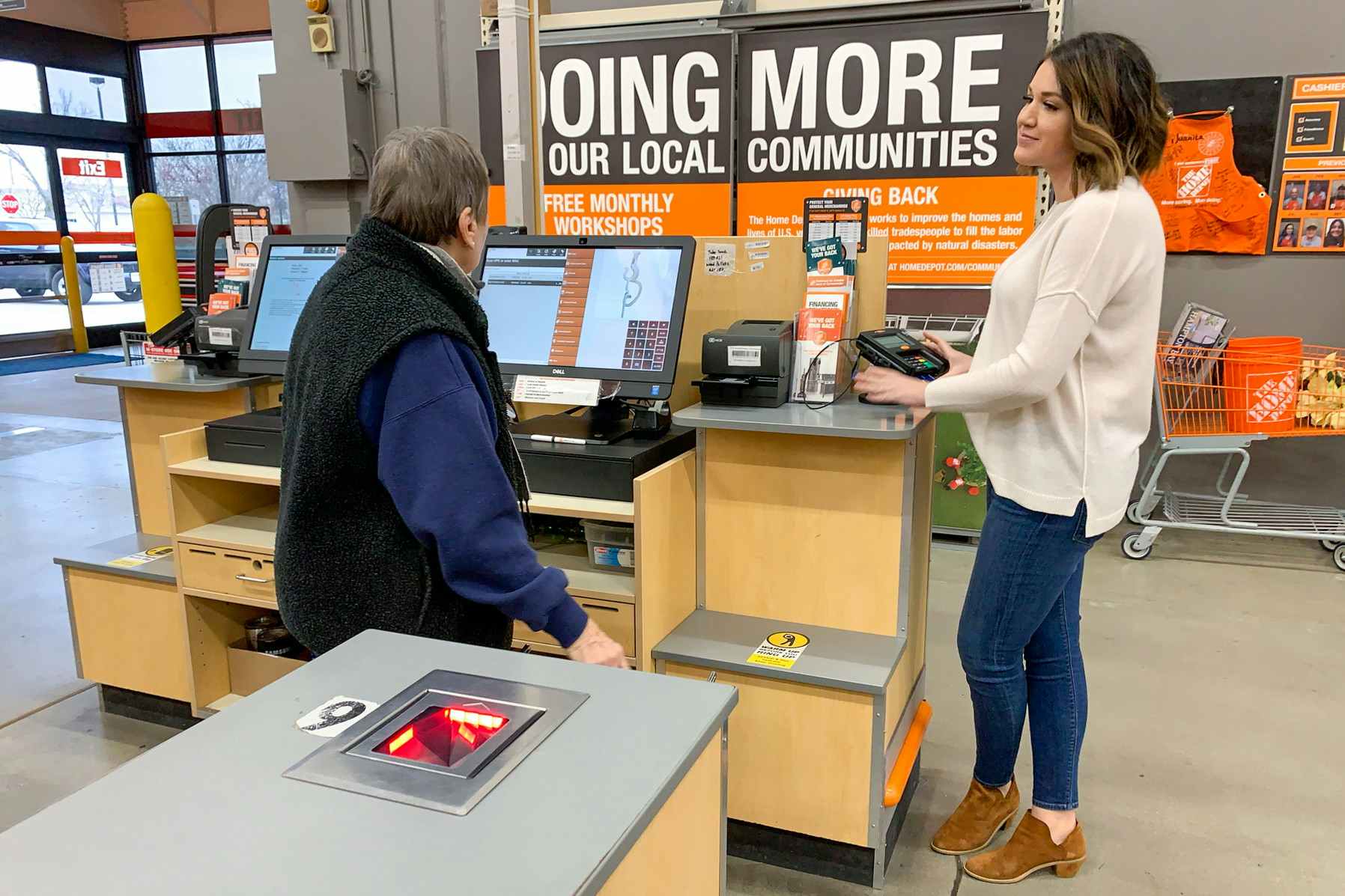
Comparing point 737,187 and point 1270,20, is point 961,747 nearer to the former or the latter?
point 737,187

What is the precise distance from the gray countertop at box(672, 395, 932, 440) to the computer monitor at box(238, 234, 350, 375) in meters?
1.20

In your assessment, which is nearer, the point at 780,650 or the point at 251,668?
the point at 780,650

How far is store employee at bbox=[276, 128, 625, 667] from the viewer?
1.22 metres

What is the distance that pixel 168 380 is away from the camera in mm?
2684

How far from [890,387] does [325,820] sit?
1.34m

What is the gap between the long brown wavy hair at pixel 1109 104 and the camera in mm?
1562

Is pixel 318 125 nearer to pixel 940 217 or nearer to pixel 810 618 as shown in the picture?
pixel 940 217

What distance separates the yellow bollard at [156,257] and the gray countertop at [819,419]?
614 cm

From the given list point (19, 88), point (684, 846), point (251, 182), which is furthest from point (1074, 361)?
point (19, 88)

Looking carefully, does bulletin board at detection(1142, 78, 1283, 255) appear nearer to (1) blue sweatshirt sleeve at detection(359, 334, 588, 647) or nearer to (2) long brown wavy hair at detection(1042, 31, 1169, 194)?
(2) long brown wavy hair at detection(1042, 31, 1169, 194)

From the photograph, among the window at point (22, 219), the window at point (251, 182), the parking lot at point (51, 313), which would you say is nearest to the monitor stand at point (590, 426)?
the window at point (251, 182)

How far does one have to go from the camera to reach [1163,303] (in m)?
4.27
